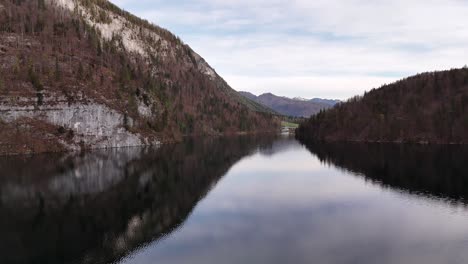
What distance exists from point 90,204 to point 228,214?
23181 mm

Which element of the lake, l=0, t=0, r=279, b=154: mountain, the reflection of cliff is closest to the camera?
the lake

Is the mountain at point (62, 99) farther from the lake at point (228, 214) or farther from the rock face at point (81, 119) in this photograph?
the lake at point (228, 214)

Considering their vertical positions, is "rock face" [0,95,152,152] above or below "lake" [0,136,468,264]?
above

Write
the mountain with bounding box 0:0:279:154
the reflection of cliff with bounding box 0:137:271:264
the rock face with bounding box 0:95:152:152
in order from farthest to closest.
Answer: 1. the rock face with bounding box 0:95:152:152
2. the mountain with bounding box 0:0:279:154
3. the reflection of cliff with bounding box 0:137:271:264

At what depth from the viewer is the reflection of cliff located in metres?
44.3

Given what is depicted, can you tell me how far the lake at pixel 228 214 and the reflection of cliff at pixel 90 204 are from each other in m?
0.19

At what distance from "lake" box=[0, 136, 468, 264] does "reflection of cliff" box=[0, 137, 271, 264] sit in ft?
0.62

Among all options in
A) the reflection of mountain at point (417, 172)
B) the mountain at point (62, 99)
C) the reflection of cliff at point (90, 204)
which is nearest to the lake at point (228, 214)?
the reflection of cliff at point (90, 204)

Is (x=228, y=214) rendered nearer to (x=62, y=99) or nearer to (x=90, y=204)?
(x=90, y=204)

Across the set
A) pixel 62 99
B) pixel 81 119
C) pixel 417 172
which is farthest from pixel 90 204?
pixel 62 99

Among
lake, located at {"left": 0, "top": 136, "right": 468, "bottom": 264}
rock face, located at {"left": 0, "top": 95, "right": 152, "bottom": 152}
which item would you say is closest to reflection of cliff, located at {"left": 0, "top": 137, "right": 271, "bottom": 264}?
lake, located at {"left": 0, "top": 136, "right": 468, "bottom": 264}

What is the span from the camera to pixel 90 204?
64.6 m

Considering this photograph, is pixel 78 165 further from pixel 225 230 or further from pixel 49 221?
pixel 225 230

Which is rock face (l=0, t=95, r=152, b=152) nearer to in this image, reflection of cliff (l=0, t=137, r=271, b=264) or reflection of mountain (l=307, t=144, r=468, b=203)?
reflection of cliff (l=0, t=137, r=271, b=264)
